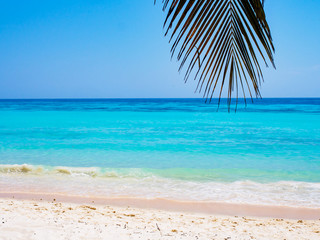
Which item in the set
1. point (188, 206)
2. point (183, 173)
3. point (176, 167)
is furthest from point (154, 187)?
point (176, 167)

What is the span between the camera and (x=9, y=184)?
5496 mm

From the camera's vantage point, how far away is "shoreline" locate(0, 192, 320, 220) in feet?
13.5

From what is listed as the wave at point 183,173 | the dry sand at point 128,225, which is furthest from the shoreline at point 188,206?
the wave at point 183,173

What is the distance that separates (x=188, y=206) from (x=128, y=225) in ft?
4.36

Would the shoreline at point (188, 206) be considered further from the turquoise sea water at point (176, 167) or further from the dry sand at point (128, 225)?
the turquoise sea water at point (176, 167)

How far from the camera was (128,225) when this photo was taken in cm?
336

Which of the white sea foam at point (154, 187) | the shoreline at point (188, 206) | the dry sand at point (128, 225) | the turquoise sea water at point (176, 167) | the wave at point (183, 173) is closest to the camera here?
the dry sand at point (128, 225)

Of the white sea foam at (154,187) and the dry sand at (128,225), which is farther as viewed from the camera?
the white sea foam at (154,187)

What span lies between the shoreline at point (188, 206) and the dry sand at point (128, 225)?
0.21 m

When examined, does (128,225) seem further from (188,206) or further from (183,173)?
(183,173)

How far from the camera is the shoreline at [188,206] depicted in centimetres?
412

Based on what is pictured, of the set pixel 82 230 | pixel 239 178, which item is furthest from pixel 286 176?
pixel 82 230

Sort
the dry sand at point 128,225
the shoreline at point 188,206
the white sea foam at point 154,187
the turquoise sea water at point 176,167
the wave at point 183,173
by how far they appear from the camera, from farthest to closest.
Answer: the wave at point 183,173
the turquoise sea water at point 176,167
the white sea foam at point 154,187
the shoreline at point 188,206
the dry sand at point 128,225

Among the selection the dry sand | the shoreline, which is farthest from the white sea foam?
the dry sand
